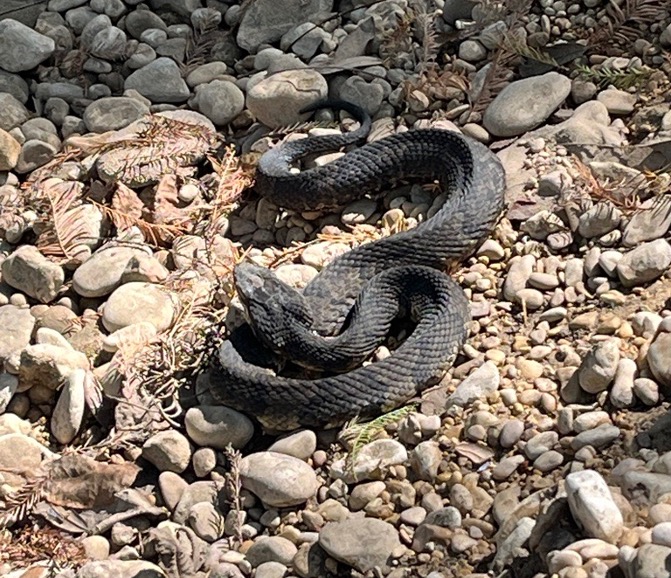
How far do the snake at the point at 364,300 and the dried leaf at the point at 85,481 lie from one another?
0.52m

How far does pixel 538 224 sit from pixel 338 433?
1.42 meters

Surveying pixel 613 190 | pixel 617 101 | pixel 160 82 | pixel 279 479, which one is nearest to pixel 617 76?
pixel 617 101

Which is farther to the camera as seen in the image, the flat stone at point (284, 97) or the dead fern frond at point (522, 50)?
the flat stone at point (284, 97)

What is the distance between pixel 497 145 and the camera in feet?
19.2

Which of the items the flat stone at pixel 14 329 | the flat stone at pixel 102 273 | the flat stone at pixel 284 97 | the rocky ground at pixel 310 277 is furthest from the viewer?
the flat stone at pixel 284 97

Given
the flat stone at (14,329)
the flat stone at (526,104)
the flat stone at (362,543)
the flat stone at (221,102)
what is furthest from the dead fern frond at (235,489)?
the flat stone at (221,102)

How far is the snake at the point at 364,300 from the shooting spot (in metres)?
4.64

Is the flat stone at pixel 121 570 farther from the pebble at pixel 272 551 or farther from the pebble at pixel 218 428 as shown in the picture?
the pebble at pixel 218 428

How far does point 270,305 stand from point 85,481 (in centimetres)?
109

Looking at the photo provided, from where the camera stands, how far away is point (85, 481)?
4.63 metres

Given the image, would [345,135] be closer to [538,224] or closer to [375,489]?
[538,224]

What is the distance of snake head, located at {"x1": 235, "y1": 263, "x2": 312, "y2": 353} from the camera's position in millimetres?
4918

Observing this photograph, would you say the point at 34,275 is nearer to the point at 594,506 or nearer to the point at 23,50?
the point at 23,50

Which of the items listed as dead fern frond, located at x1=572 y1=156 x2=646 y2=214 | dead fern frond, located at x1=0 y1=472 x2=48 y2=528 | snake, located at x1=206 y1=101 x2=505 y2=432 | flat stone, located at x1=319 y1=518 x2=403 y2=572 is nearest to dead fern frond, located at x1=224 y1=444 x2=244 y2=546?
snake, located at x1=206 y1=101 x2=505 y2=432
